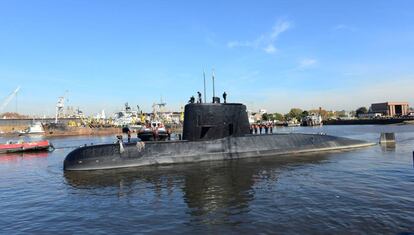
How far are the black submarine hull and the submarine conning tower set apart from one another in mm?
505

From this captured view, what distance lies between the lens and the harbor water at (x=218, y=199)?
36.8 feet

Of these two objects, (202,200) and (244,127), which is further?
(244,127)

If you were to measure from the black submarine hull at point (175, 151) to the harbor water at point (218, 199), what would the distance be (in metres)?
0.90

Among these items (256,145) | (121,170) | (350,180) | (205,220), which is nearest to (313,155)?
(256,145)

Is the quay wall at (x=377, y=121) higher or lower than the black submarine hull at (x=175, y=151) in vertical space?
higher

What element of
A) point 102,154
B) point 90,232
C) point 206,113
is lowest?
point 90,232

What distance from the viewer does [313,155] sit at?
28.3 meters

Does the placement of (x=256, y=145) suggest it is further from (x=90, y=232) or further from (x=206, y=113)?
(x=90, y=232)

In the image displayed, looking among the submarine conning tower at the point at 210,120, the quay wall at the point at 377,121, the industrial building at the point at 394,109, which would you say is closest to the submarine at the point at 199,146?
the submarine conning tower at the point at 210,120

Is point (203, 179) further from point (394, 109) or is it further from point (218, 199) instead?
point (394, 109)

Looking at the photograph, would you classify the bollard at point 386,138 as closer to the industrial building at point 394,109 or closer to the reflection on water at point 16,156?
the reflection on water at point 16,156

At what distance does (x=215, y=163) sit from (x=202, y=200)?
31.8 ft

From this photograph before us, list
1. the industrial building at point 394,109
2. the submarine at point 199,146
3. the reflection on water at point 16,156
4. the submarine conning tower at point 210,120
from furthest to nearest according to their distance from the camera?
1. the industrial building at point 394,109
2. the reflection on water at point 16,156
3. the submarine conning tower at point 210,120
4. the submarine at point 199,146

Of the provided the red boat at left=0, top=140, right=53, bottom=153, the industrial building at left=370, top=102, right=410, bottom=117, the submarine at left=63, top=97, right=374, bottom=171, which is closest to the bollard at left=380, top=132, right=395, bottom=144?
the submarine at left=63, top=97, right=374, bottom=171
